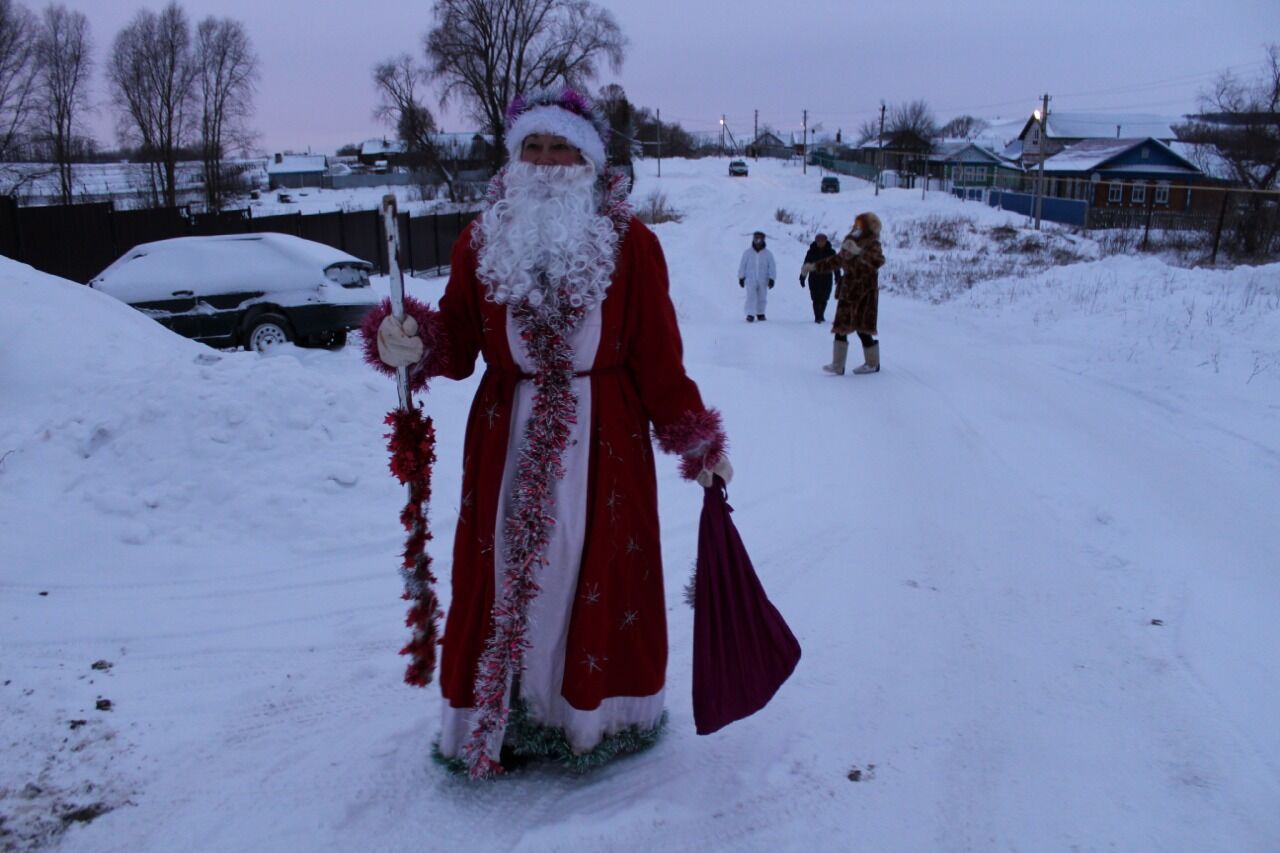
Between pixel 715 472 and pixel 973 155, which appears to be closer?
pixel 715 472

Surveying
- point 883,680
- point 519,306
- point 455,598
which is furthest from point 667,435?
point 883,680

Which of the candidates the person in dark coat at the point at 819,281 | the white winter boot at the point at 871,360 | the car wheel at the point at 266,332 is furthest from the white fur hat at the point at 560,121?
the person in dark coat at the point at 819,281

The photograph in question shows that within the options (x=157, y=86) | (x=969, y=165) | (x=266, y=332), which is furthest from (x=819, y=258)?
(x=969, y=165)

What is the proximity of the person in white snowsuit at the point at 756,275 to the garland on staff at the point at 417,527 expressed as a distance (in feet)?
37.3

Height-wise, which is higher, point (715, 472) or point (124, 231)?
point (124, 231)

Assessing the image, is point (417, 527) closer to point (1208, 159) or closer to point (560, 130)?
point (560, 130)

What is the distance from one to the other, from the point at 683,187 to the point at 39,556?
48280 millimetres

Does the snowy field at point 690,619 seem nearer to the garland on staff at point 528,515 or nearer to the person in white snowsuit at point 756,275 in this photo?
the garland on staff at point 528,515

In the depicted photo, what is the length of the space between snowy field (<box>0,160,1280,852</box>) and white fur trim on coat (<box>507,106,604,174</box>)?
1.97m

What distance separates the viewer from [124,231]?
53.3 ft

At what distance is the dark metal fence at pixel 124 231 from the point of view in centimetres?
1441

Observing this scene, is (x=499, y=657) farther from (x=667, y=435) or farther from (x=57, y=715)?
(x=57, y=715)

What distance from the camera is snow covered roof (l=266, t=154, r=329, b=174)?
7200 cm

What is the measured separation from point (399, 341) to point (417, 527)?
591 millimetres
